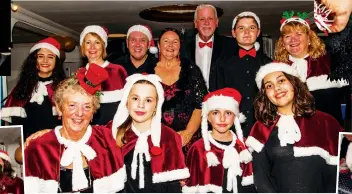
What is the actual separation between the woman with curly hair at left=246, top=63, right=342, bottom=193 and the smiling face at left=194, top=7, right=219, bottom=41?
1.08 feet

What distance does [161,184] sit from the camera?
2.29m

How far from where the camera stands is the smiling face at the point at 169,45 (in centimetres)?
227

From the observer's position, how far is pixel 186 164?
7.62 feet

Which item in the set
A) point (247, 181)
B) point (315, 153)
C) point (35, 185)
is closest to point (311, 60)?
point (315, 153)

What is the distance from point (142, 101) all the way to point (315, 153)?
3.00 ft

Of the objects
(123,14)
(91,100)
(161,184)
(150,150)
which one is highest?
(123,14)

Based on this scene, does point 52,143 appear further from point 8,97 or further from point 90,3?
point 90,3

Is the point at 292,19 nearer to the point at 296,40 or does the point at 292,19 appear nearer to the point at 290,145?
the point at 296,40

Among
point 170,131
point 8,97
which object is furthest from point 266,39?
point 8,97

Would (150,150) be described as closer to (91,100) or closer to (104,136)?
(104,136)

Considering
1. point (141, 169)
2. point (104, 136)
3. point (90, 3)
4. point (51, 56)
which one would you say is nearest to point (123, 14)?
point (90, 3)

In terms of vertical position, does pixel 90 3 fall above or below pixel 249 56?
above

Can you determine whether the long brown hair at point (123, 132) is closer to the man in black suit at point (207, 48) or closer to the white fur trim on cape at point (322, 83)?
the man in black suit at point (207, 48)

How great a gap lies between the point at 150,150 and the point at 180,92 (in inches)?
12.9
